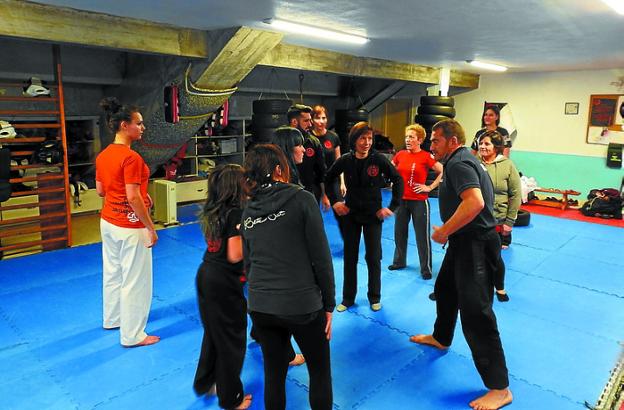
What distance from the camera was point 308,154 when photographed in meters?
4.07

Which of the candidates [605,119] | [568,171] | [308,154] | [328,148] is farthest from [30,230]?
[605,119]

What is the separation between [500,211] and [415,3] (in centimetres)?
193

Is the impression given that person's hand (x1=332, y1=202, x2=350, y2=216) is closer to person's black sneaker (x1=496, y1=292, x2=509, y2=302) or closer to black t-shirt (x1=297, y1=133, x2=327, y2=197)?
black t-shirt (x1=297, y1=133, x2=327, y2=197)

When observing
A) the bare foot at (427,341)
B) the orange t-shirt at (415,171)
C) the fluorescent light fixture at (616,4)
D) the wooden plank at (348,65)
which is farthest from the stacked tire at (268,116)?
the fluorescent light fixture at (616,4)

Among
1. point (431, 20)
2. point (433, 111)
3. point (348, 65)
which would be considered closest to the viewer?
point (431, 20)

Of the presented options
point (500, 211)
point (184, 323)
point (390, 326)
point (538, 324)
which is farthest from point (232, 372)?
point (500, 211)

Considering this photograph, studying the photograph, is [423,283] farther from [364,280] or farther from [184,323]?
[184,323]

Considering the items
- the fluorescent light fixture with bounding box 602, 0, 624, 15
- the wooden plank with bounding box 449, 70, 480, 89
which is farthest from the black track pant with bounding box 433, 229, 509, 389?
the wooden plank with bounding box 449, 70, 480, 89

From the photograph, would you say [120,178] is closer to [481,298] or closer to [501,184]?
[481,298]

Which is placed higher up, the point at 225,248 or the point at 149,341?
the point at 225,248

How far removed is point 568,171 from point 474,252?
7612 mm

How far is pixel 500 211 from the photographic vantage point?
3984 millimetres

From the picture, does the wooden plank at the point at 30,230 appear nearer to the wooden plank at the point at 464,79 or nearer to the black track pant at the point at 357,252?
the black track pant at the point at 357,252

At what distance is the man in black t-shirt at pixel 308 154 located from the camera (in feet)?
13.3
